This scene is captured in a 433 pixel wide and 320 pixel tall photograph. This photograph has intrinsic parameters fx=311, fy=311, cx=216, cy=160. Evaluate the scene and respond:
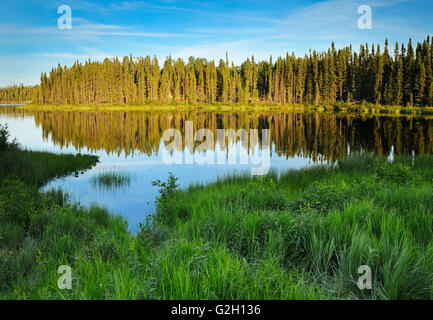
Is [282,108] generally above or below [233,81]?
below

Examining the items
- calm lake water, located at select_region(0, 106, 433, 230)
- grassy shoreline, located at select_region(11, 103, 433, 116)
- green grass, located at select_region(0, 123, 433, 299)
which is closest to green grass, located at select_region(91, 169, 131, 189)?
calm lake water, located at select_region(0, 106, 433, 230)

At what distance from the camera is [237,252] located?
4.83 metres

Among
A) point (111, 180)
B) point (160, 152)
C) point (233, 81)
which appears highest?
point (233, 81)

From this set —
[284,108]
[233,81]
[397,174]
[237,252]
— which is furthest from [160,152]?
[233,81]

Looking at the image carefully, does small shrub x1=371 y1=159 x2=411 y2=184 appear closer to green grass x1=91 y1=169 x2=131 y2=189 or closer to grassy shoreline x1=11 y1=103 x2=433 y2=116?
green grass x1=91 y1=169 x2=131 y2=189

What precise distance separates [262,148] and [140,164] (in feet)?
32.2

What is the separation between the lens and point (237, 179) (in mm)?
11930

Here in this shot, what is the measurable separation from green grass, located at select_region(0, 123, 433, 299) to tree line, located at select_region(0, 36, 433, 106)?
2686 inches

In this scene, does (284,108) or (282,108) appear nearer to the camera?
(284,108)

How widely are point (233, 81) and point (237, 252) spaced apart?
87997mm

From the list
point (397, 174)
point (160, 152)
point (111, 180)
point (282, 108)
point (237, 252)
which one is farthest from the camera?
point (282, 108)

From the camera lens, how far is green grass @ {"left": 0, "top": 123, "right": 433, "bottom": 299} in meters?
3.62

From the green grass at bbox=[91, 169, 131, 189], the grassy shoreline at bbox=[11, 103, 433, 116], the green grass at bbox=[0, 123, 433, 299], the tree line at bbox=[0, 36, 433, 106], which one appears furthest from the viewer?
the tree line at bbox=[0, 36, 433, 106]

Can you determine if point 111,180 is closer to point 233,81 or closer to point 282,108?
point 282,108
